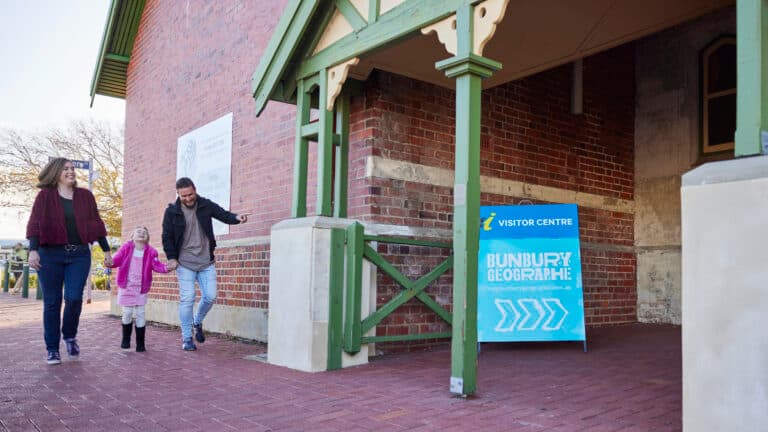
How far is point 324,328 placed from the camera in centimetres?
576

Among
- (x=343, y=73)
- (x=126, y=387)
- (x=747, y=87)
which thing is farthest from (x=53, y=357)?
(x=747, y=87)

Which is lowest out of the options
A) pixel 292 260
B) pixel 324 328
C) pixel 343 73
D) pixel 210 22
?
pixel 324 328

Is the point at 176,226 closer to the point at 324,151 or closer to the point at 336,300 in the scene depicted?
the point at 324,151

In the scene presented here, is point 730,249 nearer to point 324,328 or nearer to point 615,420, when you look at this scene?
point 615,420

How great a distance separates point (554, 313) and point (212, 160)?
5705 mm

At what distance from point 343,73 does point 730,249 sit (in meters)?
3.78

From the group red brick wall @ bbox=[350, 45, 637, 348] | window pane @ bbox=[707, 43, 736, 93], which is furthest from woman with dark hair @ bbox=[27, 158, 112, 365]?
window pane @ bbox=[707, 43, 736, 93]

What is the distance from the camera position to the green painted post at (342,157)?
667 centimetres

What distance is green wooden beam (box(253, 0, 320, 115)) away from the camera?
609 centimetres

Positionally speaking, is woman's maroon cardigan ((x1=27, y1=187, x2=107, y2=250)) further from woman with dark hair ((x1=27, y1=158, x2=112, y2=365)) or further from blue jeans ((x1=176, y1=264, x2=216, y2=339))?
blue jeans ((x1=176, y1=264, x2=216, y2=339))

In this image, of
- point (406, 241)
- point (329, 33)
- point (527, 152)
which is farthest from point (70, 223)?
point (527, 152)

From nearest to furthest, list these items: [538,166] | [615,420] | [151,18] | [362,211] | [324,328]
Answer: [615,420] → [324,328] → [362,211] → [538,166] → [151,18]

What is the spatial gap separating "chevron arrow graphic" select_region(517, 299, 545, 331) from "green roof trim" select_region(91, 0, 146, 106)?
412 inches

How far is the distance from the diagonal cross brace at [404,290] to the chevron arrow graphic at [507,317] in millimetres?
531
